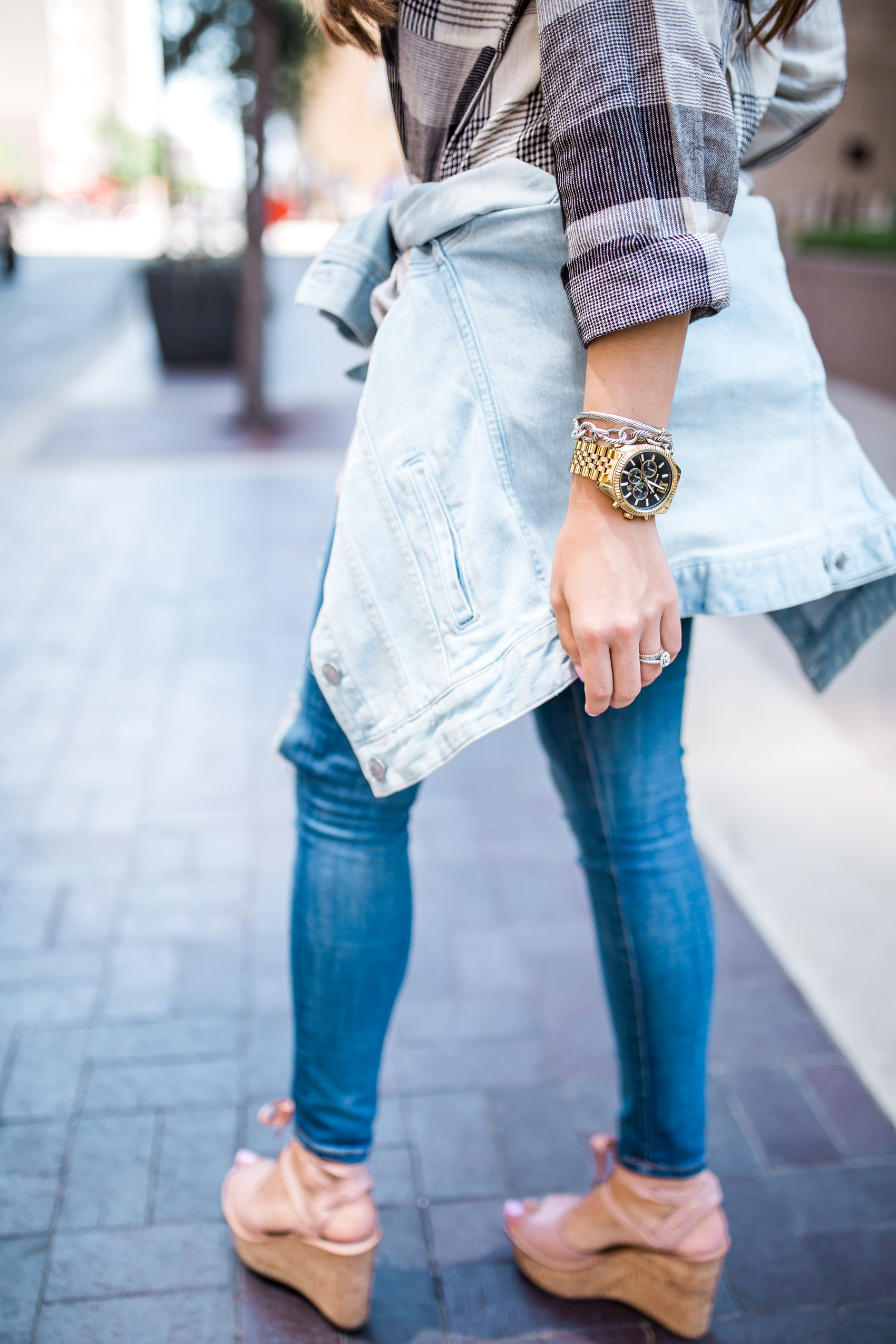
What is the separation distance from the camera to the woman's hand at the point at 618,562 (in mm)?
941

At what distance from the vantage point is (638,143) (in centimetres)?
89

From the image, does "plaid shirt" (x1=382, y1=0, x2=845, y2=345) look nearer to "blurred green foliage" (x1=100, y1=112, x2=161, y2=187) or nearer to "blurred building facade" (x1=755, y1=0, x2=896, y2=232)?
"blurred building facade" (x1=755, y1=0, x2=896, y2=232)

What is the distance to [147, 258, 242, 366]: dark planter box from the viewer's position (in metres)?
9.48

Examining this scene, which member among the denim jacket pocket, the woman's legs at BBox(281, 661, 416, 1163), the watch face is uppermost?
the watch face

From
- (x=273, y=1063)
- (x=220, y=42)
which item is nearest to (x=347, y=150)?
(x=220, y=42)

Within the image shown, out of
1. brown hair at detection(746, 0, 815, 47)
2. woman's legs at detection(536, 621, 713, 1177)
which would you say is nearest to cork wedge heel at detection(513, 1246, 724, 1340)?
woman's legs at detection(536, 621, 713, 1177)

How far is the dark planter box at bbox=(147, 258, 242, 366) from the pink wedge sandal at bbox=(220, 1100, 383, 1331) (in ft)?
30.2

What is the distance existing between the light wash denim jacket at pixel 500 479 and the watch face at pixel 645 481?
113 mm

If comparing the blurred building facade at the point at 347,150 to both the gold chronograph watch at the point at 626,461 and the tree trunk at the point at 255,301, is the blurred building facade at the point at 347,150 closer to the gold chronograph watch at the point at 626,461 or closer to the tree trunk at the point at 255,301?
the tree trunk at the point at 255,301

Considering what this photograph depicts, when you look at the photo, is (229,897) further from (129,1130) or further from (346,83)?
(346,83)

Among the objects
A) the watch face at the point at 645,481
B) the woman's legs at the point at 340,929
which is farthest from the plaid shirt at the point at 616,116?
the woman's legs at the point at 340,929

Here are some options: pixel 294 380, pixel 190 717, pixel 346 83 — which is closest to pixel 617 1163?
pixel 190 717

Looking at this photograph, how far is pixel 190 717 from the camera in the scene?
3.19 metres

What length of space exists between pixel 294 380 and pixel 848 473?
8947mm
